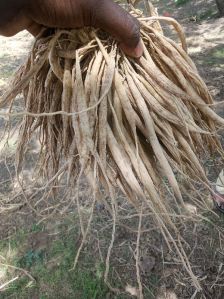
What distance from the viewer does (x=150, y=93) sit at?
1.27 meters

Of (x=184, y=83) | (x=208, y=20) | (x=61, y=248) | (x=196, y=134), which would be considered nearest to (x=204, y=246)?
(x=61, y=248)

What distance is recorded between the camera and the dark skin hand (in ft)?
3.44

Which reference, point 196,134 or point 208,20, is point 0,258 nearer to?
point 196,134

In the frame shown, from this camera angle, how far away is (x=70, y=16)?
109 centimetres

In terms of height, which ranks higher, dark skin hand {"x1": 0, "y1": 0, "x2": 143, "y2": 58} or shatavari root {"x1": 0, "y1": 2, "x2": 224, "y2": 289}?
dark skin hand {"x1": 0, "y1": 0, "x2": 143, "y2": 58}

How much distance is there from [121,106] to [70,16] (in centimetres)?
32

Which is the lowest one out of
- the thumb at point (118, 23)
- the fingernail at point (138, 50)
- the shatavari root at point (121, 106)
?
the shatavari root at point (121, 106)

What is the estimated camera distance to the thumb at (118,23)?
1.10 meters

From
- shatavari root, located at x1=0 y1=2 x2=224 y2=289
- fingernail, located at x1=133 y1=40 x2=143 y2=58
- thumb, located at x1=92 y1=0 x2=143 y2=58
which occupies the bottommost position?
shatavari root, located at x1=0 y1=2 x2=224 y2=289

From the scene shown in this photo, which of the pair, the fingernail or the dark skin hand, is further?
the fingernail

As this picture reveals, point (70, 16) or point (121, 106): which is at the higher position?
point (70, 16)

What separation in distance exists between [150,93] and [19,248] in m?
1.53

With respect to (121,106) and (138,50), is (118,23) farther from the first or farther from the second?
(121,106)

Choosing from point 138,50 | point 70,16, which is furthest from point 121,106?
point 70,16
